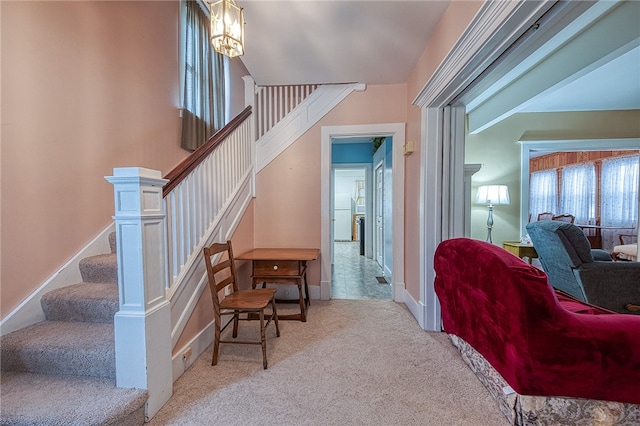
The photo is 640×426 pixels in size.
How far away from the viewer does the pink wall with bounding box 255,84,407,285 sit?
3135mm

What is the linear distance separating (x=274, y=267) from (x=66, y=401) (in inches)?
62.9

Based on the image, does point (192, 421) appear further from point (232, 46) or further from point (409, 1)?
point (409, 1)

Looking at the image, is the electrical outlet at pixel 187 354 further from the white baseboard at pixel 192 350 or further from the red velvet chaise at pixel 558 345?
the red velvet chaise at pixel 558 345

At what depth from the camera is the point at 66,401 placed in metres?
1.21

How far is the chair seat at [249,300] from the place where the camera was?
6.03ft

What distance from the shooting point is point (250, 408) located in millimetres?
1424

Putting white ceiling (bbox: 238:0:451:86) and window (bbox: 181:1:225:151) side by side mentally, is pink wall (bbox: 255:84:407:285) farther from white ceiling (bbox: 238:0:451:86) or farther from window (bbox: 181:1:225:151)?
window (bbox: 181:1:225:151)

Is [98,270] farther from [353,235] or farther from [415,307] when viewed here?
[353,235]

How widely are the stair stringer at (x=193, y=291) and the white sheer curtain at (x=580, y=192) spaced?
6.72 m

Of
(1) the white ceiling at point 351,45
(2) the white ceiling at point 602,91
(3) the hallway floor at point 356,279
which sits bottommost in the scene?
(3) the hallway floor at point 356,279

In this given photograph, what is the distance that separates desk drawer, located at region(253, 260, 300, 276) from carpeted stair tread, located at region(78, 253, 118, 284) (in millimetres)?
1125

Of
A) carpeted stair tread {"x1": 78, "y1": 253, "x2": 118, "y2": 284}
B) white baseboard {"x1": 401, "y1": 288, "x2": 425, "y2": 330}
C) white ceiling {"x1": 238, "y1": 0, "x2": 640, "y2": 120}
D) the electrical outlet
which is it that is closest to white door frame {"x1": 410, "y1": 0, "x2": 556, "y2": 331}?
white baseboard {"x1": 401, "y1": 288, "x2": 425, "y2": 330}

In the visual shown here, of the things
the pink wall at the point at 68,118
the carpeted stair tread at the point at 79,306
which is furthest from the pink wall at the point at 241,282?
the pink wall at the point at 68,118

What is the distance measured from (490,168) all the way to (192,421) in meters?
4.64
